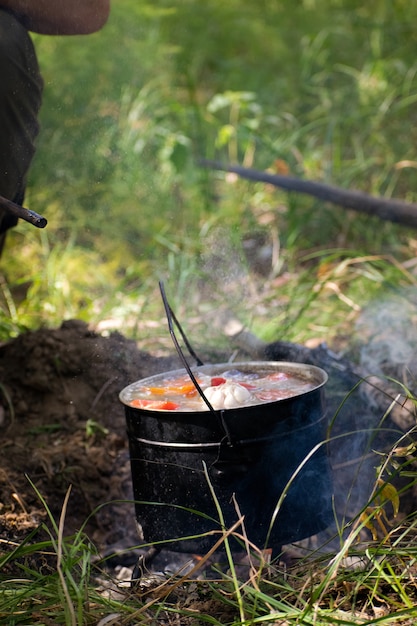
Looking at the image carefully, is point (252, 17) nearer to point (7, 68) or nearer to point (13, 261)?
point (13, 261)

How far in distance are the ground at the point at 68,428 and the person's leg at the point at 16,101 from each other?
654 millimetres

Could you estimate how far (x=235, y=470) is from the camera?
1.96 meters

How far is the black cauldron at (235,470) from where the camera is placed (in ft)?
6.37

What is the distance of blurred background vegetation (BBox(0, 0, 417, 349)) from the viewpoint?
4242mm

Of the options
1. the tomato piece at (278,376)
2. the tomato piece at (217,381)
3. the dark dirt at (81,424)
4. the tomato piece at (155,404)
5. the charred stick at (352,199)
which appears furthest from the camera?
the charred stick at (352,199)

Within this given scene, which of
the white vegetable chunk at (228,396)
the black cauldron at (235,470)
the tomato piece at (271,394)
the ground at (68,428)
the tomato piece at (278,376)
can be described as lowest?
the ground at (68,428)

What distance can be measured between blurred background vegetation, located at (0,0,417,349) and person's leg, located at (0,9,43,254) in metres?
1.19

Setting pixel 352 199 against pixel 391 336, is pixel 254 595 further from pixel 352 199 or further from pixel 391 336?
pixel 352 199

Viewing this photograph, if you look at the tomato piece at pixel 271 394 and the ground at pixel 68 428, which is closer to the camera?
the tomato piece at pixel 271 394

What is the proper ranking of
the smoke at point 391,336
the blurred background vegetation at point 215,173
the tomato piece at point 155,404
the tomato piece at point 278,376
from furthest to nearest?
the blurred background vegetation at point 215,173, the smoke at point 391,336, the tomato piece at point 278,376, the tomato piece at point 155,404

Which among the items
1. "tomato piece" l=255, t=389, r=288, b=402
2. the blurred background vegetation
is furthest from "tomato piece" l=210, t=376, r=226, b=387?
the blurred background vegetation

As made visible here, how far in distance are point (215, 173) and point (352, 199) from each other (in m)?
1.73

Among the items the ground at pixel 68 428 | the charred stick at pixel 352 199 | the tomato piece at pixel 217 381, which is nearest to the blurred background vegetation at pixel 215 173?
the charred stick at pixel 352 199

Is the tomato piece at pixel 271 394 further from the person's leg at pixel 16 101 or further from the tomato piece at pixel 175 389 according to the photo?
the person's leg at pixel 16 101
